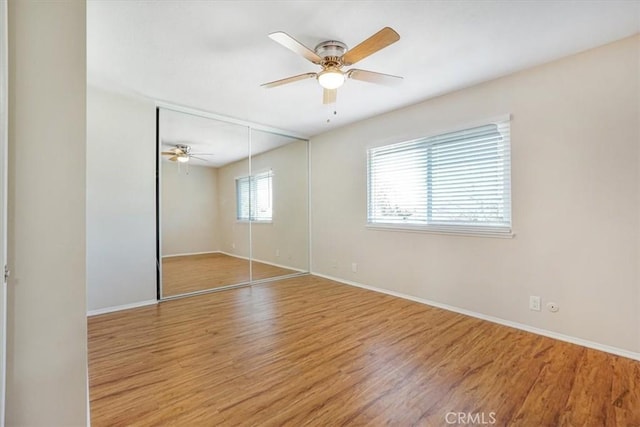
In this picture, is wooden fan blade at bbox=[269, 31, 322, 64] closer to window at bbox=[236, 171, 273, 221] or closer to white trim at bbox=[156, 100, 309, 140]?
white trim at bbox=[156, 100, 309, 140]

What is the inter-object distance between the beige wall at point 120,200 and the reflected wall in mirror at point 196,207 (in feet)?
0.52

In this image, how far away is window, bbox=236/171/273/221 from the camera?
4613 millimetres

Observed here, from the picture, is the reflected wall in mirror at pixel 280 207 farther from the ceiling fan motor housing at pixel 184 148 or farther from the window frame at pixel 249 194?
the ceiling fan motor housing at pixel 184 148

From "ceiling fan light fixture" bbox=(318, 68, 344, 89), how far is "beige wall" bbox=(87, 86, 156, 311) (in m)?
2.38

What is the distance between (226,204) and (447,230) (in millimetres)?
3228

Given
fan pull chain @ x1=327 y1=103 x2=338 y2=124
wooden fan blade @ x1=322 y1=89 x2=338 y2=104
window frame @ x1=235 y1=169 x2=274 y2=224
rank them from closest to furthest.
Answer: wooden fan blade @ x1=322 y1=89 x2=338 y2=104 → fan pull chain @ x1=327 y1=103 x2=338 y2=124 → window frame @ x1=235 y1=169 x2=274 y2=224

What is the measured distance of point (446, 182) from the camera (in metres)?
3.30

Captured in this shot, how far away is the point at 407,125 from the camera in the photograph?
370cm

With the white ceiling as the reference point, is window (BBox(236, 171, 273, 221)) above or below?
below

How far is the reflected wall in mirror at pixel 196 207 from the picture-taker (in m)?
3.74

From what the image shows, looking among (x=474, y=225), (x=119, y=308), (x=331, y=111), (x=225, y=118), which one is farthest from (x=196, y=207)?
(x=474, y=225)

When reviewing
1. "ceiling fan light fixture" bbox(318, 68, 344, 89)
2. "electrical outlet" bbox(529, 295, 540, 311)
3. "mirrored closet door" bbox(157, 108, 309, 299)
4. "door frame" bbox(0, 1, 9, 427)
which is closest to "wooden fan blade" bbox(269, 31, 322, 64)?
"ceiling fan light fixture" bbox(318, 68, 344, 89)

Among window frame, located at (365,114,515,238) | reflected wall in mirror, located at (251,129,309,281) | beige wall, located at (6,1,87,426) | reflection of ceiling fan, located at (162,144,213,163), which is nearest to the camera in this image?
beige wall, located at (6,1,87,426)

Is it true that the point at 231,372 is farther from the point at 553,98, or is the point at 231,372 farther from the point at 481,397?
the point at 553,98
